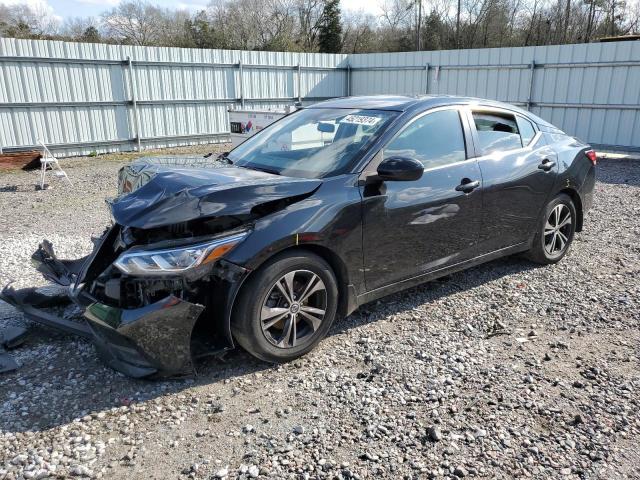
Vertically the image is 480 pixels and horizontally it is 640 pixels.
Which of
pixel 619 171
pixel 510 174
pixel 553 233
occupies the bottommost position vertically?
pixel 619 171

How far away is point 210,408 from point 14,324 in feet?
6.61

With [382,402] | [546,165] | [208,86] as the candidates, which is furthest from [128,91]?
[382,402]

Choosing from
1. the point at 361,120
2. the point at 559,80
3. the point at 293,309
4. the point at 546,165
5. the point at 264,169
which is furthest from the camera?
the point at 559,80

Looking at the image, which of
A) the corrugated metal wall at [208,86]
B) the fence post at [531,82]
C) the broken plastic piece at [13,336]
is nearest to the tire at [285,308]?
the broken plastic piece at [13,336]

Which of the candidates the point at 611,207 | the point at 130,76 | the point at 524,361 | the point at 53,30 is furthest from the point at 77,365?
the point at 53,30

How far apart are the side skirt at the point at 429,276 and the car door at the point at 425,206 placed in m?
0.04

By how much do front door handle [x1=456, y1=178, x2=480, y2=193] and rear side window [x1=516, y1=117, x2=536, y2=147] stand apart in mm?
1005

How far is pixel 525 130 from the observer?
518 centimetres

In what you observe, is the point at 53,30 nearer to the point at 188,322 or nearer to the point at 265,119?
the point at 265,119

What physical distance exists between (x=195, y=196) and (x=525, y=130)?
3503 mm

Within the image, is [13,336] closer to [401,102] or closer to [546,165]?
[401,102]

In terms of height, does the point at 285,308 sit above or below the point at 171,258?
below

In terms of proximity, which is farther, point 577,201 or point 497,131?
point 577,201

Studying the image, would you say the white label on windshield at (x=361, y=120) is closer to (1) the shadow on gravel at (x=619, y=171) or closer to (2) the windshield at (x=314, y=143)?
(2) the windshield at (x=314, y=143)
